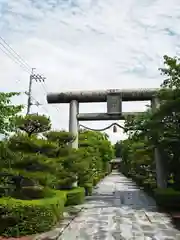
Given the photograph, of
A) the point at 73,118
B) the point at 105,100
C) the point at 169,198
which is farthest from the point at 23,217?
the point at 105,100

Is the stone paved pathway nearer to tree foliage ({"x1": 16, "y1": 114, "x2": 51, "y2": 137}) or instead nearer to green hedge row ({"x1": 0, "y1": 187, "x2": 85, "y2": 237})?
green hedge row ({"x1": 0, "y1": 187, "x2": 85, "y2": 237})

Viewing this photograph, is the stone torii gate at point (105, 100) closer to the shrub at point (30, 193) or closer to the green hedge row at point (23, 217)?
the shrub at point (30, 193)

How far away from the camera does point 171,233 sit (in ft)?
33.3

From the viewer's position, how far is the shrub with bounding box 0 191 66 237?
960 centimetres

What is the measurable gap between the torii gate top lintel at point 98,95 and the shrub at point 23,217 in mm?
8971

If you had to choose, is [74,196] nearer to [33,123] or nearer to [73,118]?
[73,118]

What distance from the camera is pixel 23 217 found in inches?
384

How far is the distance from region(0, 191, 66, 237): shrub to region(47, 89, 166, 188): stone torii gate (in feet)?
27.4

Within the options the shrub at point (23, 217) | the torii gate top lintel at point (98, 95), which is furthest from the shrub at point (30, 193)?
the torii gate top lintel at point (98, 95)

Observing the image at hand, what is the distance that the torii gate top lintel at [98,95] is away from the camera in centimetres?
1773

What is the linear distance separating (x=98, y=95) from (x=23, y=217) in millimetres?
9721

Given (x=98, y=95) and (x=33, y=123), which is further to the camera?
(x=98, y=95)

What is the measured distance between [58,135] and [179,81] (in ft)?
21.7

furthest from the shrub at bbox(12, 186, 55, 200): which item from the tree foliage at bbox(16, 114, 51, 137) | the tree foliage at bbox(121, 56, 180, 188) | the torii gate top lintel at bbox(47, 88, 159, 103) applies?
the torii gate top lintel at bbox(47, 88, 159, 103)
